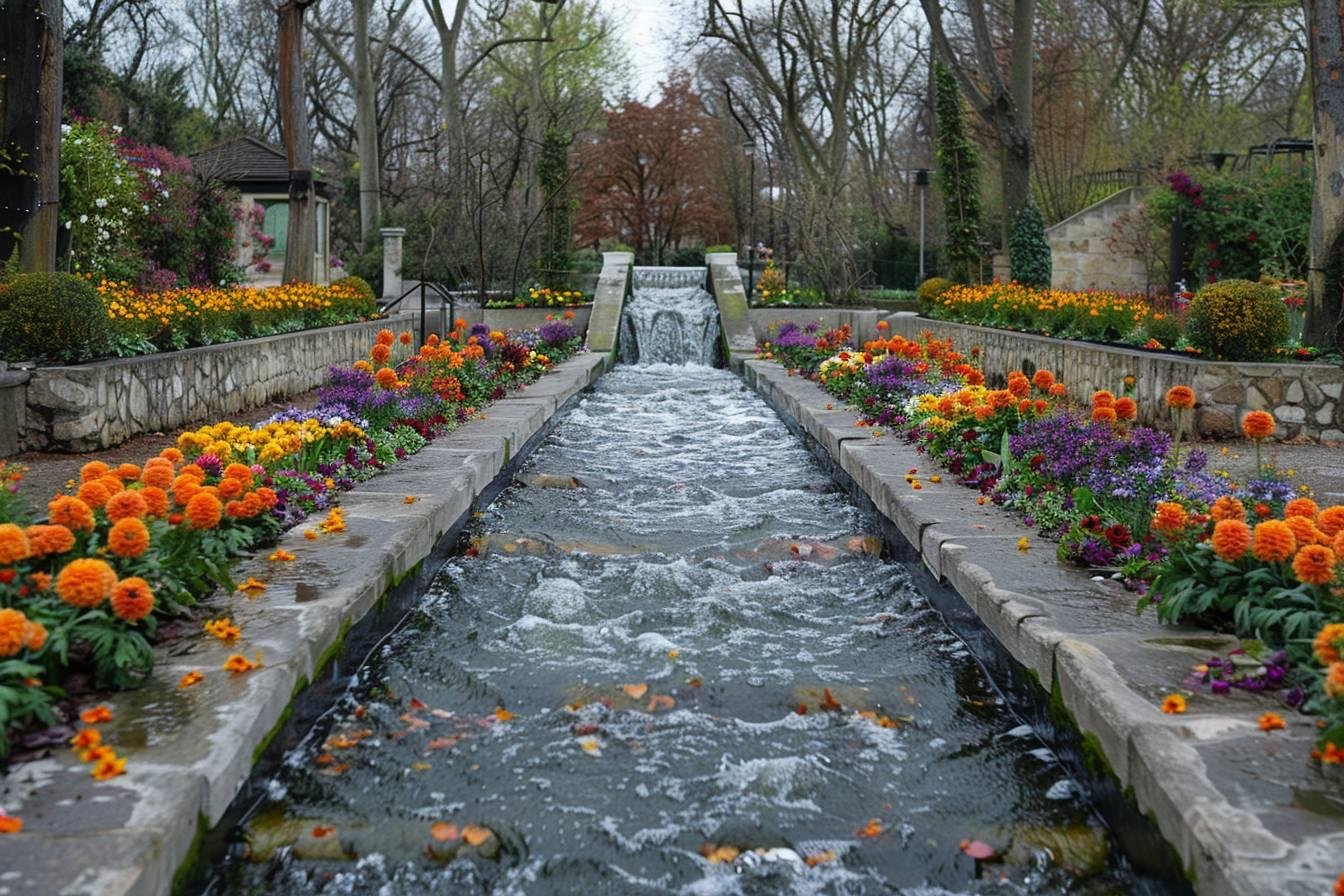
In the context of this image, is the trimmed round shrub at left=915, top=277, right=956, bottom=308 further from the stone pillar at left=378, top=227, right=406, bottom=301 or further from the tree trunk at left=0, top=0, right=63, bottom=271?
the tree trunk at left=0, top=0, right=63, bottom=271

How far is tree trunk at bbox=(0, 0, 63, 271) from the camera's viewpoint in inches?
374

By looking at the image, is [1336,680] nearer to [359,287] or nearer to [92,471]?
[92,471]

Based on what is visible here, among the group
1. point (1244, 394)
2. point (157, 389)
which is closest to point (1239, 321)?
point (1244, 394)

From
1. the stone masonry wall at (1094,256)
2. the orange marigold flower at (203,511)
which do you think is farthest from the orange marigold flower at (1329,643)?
the stone masonry wall at (1094,256)

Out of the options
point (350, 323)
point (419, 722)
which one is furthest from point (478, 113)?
point (419, 722)

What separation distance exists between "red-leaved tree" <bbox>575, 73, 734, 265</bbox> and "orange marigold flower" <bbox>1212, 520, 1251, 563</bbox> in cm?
3210

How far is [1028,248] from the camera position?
17797 mm

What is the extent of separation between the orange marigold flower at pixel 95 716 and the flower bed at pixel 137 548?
91 millimetres

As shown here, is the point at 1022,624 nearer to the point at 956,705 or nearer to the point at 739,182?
the point at 956,705

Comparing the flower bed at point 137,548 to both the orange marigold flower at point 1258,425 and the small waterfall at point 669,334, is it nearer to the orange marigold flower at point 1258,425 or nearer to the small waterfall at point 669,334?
the orange marigold flower at point 1258,425

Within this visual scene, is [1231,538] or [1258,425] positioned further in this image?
[1258,425]

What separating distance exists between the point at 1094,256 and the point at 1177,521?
19228 mm

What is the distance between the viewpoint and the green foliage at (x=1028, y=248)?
58.3 feet

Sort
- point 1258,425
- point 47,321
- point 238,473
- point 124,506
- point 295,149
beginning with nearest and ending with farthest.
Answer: point 124,506 < point 1258,425 < point 238,473 < point 47,321 < point 295,149
